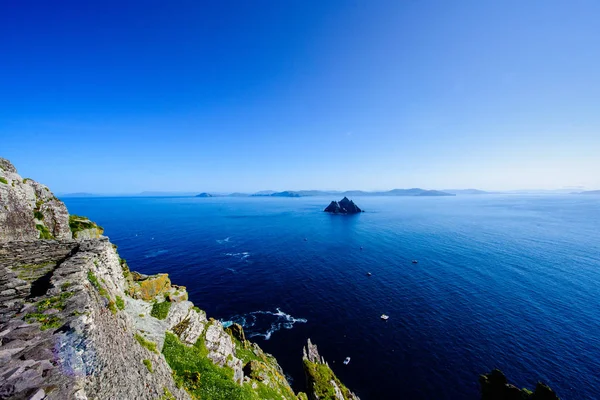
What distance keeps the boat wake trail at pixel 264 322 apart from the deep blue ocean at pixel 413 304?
21cm

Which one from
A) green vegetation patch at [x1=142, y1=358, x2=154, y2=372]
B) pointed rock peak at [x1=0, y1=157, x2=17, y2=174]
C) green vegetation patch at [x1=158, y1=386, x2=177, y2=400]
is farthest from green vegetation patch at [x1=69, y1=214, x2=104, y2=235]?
green vegetation patch at [x1=158, y1=386, x2=177, y2=400]

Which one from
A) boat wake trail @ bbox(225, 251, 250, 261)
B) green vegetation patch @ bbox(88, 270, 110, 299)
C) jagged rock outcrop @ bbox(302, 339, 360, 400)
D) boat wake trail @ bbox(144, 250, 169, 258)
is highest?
green vegetation patch @ bbox(88, 270, 110, 299)

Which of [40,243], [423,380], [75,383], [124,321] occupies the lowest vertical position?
[423,380]

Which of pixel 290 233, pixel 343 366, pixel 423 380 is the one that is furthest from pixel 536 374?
pixel 290 233

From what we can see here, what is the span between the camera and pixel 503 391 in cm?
2984

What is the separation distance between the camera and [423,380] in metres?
34.2

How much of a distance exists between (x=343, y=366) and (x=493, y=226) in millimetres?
150024

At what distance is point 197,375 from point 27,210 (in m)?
19.3

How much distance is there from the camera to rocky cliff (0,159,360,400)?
657 centimetres

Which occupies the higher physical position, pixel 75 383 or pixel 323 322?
pixel 75 383

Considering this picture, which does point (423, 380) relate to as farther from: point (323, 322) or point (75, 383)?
point (75, 383)

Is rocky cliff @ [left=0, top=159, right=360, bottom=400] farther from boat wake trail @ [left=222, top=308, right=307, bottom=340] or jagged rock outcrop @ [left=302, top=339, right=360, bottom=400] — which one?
boat wake trail @ [left=222, top=308, right=307, bottom=340]

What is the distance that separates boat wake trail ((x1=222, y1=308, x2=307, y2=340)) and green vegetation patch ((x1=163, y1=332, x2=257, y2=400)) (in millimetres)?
26559

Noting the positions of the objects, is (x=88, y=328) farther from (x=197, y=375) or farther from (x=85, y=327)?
(x=197, y=375)
